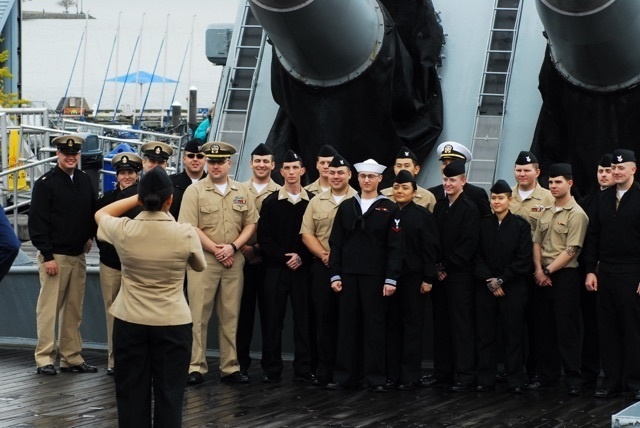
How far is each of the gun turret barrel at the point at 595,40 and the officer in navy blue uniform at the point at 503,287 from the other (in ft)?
2.89

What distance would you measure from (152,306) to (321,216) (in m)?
2.67

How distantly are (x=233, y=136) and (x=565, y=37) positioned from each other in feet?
11.0

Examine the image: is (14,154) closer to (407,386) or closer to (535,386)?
(407,386)

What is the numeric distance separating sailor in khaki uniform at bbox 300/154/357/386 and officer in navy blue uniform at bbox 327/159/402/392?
0.12m

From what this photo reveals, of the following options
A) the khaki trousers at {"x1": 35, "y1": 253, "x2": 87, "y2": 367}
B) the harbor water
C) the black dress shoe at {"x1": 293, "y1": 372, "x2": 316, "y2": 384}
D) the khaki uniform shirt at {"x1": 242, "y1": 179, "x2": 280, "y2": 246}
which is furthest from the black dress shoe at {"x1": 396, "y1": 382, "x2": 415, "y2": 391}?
the harbor water

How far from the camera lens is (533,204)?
9.00 metres

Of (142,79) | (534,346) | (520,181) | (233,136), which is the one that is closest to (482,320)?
(534,346)

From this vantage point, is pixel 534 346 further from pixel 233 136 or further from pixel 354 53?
pixel 233 136

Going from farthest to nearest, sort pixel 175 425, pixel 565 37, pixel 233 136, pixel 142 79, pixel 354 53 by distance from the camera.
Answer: pixel 142 79
pixel 233 136
pixel 354 53
pixel 565 37
pixel 175 425

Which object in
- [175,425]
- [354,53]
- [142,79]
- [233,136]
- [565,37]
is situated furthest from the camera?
[142,79]

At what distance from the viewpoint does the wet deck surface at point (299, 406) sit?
7633 millimetres

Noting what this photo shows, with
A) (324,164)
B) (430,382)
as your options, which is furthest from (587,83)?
(430,382)

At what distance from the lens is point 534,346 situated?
8875 mm

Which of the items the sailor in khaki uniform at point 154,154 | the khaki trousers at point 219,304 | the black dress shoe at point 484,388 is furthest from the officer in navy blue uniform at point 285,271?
the black dress shoe at point 484,388
